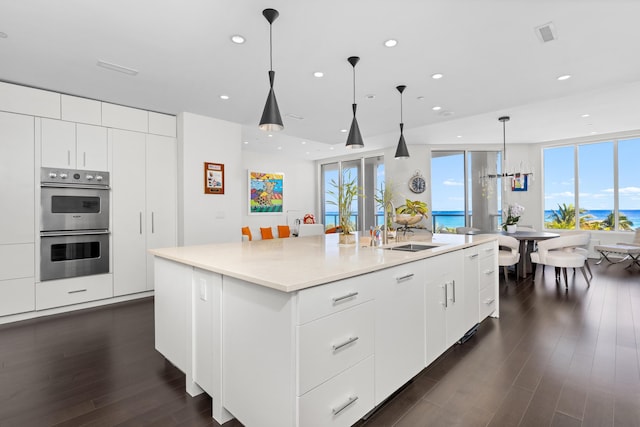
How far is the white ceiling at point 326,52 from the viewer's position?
Result: 2203mm

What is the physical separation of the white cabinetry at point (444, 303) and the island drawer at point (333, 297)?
712mm

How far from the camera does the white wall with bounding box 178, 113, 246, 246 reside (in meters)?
4.34

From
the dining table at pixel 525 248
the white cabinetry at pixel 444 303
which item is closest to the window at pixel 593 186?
the dining table at pixel 525 248

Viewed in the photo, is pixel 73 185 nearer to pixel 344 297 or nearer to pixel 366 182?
pixel 344 297

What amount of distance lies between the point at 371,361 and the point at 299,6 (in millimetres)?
2287

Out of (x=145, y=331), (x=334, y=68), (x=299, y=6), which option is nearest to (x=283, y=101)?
(x=334, y=68)

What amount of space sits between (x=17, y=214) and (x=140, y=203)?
118 cm

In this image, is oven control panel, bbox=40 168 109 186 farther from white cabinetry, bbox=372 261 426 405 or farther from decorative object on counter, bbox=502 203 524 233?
decorative object on counter, bbox=502 203 524 233

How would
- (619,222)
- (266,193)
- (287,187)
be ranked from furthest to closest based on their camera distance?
(287,187), (266,193), (619,222)

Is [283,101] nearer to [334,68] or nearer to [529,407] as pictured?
[334,68]

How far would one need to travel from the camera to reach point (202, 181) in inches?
177

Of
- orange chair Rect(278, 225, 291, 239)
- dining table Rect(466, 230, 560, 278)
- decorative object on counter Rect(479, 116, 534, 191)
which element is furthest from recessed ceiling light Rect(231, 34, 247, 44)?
orange chair Rect(278, 225, 291, 239)

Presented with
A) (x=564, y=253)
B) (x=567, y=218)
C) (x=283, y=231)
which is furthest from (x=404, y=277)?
(x=567, y=218)

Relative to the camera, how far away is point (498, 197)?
25.6 feet
